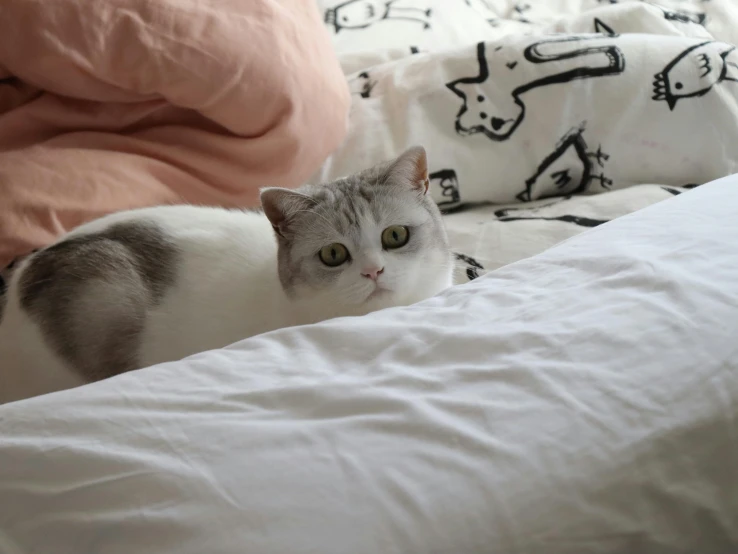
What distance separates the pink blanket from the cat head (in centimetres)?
27

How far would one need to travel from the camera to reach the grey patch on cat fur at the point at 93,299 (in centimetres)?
97

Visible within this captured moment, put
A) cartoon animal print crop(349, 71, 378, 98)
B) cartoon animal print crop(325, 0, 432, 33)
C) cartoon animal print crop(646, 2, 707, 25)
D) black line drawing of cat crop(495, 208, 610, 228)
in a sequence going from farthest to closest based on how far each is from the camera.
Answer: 1. cartoon animal print crop(325, 0, 432, 33)
2. cartoon animal print crop(646, 2, 707, 25)
3. cartoon animal print crop(349, 71, 378, 98)
4. black line drawing of cat crop(495, 208, 610, 228)

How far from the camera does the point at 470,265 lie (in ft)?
3.68

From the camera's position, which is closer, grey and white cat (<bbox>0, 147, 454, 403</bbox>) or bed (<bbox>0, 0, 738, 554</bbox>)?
bed (<bbox>0, 0, 738, 554</bbox>)

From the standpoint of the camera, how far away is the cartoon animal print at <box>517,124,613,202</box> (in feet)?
4.33

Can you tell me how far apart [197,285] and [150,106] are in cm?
41

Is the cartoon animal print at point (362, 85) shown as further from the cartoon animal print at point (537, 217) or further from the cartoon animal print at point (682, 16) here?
the cartoon animal print at point (682, 16)

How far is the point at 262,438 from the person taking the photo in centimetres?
48

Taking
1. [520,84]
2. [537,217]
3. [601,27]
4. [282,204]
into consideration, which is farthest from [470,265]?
[601,27]

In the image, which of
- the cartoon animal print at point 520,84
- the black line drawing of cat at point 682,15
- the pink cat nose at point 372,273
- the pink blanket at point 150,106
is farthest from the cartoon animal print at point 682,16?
the pink cat nose at point 372,273

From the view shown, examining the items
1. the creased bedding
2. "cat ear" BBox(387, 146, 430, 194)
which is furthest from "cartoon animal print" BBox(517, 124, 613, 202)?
"cat ear" BBox(387, 146, 430, 194)

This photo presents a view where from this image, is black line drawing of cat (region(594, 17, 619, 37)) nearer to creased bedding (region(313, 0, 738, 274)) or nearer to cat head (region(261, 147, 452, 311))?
creased bedding (region(313, 0, 738, 274))

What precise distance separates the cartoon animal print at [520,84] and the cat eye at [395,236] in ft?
1.53

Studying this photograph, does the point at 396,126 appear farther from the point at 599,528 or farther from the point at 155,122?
the point at 599,528
